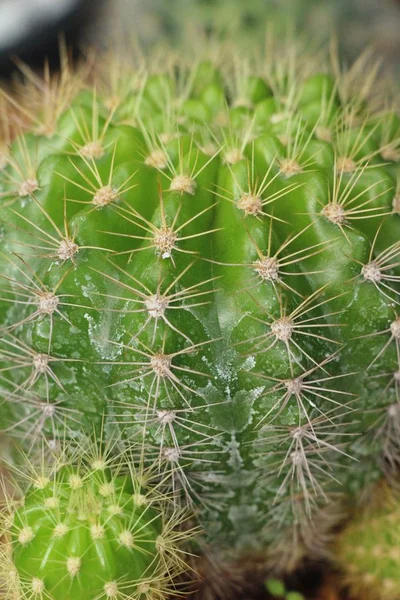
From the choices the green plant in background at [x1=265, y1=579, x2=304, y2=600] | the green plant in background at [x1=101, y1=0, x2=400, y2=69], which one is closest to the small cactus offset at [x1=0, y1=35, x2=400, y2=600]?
the green plant in background at [x1=265, y1=579, x2=304, y2=600]

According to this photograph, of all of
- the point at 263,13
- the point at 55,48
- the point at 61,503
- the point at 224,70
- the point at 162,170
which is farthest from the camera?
the point at 55,48

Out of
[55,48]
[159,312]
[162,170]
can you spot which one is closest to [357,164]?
[162,170]

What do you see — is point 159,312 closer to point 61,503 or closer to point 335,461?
point 61,503

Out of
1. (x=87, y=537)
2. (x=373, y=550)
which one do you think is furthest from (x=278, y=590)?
(x=87, y=537)

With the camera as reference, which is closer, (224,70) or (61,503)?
(61,503)

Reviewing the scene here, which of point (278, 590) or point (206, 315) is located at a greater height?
point (206, 315)

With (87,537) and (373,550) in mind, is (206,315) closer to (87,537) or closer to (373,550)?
(87,537)

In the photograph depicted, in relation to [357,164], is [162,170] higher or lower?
higher

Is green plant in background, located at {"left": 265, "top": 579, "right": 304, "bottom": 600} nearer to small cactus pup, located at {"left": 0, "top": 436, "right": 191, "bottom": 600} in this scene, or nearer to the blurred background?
small cactus pup, located at {"left": 0, "top": 436, "right": 191, "bottom": 600}
